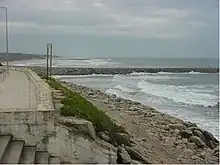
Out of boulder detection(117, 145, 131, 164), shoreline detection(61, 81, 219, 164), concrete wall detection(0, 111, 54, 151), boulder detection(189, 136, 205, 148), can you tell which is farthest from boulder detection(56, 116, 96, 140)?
boulder detection(189, 136, 205, 148)

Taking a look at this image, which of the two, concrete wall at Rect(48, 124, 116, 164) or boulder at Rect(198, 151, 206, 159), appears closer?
concrete wall at Rect(48, 124, 116, 164)

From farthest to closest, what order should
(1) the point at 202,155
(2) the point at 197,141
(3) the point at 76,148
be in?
(2) the point at 197,141, (1) the point at 202,155, (3) the point at 76,148

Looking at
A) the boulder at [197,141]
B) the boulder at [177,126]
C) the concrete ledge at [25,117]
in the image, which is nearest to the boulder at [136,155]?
the concrete ledge at [25,117]

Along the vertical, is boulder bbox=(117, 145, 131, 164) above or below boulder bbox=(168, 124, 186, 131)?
above

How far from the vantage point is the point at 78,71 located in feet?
212

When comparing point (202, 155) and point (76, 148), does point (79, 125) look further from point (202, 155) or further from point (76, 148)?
point (202, 155)

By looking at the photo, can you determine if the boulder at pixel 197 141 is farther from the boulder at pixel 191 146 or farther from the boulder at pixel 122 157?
the boulder at pixel 122 157

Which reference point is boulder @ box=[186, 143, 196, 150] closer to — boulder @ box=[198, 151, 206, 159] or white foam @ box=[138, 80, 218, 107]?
boulder @ box=[198, 151, 206, 159]

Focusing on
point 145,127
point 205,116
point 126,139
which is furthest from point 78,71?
point 126,139

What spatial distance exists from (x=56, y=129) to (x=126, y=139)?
9.84ft

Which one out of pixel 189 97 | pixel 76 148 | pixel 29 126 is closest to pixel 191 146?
pixel 76 148

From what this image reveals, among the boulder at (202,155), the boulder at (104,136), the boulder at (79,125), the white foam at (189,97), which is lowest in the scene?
the white foam at (189,97)

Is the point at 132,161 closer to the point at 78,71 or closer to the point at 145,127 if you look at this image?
the point at 145,127

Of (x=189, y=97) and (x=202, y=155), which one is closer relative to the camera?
(x=202, y=155)
